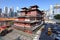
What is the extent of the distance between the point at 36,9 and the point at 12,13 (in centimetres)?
4097

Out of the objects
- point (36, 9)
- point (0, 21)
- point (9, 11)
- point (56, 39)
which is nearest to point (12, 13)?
point (9, 11)

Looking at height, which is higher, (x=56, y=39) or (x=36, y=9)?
(x=36, y=9)

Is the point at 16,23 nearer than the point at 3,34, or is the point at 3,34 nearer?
the point at 3,34

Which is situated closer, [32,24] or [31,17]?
[32,24]

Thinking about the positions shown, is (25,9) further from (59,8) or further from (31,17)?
(59,8)

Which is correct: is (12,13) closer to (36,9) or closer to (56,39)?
(36,9)

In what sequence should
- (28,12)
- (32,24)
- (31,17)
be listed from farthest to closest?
(28,12) → (31,17) → (32,24)

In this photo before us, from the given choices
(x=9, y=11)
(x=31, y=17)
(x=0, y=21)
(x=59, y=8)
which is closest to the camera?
(x=31, y=17)

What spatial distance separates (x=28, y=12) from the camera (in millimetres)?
29047

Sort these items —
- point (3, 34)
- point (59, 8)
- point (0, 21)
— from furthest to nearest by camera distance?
point (59, 8), point (0, 21), point (3, 34)

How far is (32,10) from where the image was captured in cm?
2738

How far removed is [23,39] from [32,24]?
7562mm

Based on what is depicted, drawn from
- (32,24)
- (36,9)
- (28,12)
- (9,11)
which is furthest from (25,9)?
(9,11)

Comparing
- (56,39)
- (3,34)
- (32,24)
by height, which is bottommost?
(56,39)
